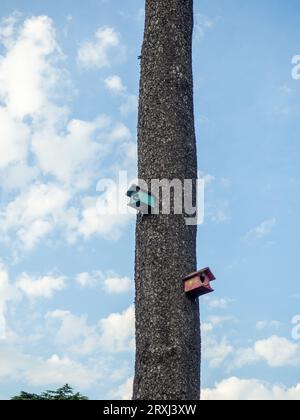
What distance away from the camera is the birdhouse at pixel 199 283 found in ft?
20.0

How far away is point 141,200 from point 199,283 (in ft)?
3.04

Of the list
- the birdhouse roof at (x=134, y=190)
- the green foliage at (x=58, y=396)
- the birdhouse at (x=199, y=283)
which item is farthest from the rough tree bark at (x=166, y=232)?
the green foliage at (x=58, y=396)

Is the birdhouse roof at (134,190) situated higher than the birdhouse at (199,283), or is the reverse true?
the birdhouse roof at (134,190)

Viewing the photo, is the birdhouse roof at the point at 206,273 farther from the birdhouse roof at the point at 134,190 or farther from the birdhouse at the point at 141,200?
the birdhouse roof at the point at 134,190

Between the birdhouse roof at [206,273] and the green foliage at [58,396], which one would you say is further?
the green foliage at [58,396]

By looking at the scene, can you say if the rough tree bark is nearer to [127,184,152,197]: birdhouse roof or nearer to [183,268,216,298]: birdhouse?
[183,268,216,298]: birdhouse

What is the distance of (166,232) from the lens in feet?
20.9

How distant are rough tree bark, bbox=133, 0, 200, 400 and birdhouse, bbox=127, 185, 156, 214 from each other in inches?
3.6

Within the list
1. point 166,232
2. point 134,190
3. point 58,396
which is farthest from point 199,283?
point 58,396

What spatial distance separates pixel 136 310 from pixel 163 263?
0.48 metres

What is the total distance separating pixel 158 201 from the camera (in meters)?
6.46

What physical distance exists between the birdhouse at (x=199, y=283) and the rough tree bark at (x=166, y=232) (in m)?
0.06

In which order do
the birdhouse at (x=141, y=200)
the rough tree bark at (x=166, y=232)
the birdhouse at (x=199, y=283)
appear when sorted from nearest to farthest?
1. the rough tree bark at (x=166, y=232)
2. the birdhouse at (x=199, y=283)
3. the birdhouse at (x=141, y=200)

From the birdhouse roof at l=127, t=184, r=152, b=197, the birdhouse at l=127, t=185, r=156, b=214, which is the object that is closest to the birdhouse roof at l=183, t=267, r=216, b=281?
the birdhouse at l=127, t=185, r=156, b=214
